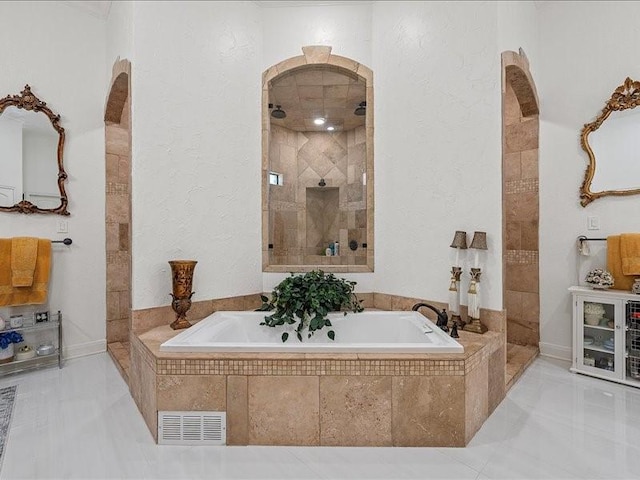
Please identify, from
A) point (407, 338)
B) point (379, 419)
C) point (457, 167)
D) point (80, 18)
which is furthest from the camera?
point (80, 18)

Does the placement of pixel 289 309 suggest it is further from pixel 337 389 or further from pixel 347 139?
pixel 347 139

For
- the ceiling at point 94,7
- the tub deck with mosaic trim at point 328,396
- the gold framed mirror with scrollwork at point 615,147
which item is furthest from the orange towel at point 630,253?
the ceiling at point 94,7

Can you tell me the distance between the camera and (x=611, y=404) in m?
2.05

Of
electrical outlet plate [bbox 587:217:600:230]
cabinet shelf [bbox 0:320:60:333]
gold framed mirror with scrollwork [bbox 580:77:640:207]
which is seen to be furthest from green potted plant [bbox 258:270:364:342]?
gold framed mirror with scrollwork [bbox 580:77:640:207]

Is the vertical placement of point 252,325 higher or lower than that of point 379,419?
higher

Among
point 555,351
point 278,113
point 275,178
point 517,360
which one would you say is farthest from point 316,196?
point 555,351

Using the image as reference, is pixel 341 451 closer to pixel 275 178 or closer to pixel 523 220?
pixel 275 178

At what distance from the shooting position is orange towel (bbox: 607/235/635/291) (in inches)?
93.4

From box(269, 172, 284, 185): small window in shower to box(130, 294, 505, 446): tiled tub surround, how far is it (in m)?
1.66

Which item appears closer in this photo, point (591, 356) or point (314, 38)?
point (591, 356)

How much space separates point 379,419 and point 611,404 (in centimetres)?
159

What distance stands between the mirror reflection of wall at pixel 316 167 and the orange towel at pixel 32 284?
1.76 m

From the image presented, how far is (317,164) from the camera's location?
3113mm

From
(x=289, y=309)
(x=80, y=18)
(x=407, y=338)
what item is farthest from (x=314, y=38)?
(x=407, y=338)
